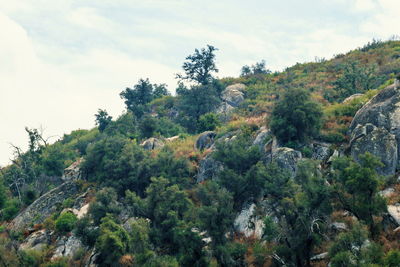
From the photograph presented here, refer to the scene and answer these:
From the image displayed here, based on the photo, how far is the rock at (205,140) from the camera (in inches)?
2207

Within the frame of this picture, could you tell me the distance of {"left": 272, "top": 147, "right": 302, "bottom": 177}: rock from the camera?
40.8 m

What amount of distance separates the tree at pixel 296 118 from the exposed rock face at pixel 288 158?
2.09 meters

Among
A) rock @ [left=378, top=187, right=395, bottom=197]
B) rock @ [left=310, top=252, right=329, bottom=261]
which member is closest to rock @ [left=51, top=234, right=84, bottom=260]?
rock @ [left=310, top=252, right=329, bottom=261]

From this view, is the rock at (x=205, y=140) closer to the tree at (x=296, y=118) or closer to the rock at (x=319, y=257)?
the tree at (x=296, y=118)

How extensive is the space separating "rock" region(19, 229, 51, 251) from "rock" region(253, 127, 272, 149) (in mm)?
25293

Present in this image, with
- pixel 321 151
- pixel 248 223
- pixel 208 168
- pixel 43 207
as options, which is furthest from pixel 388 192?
pixel 43 207

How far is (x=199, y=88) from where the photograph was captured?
74750 millimetres

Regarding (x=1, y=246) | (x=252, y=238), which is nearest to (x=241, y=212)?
(x=252, y=238)

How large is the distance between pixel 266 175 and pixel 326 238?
858cm

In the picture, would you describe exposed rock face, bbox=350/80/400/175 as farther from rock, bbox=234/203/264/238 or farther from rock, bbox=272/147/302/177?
rock, bbox=234/203/264/238

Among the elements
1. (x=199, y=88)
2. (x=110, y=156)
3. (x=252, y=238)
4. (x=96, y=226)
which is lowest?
(x=252, y=238)

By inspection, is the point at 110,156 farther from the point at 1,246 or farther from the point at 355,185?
the point at 355,185

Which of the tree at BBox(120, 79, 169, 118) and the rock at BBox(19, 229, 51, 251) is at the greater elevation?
the tree at BBox(120, 79, 169, 118)

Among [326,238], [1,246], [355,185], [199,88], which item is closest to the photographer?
[355,185]
